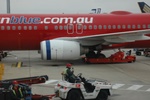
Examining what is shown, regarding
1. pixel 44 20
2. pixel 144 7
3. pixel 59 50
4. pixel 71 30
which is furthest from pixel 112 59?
pixel 144 7

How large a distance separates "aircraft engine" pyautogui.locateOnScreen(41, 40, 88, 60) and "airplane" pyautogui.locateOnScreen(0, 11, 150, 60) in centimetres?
7

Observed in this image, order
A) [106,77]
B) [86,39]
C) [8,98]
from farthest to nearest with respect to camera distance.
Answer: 1. [86,39]
2. [106,77]
3. [8,98]

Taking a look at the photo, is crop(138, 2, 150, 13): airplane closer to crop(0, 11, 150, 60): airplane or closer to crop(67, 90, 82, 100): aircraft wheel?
crop(0, 11, 150, 60): airplane

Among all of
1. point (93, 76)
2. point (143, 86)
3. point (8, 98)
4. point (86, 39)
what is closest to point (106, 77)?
point (93, 76)

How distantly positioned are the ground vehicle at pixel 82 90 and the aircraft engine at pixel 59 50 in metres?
10.8

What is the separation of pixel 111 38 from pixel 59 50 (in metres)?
4.18

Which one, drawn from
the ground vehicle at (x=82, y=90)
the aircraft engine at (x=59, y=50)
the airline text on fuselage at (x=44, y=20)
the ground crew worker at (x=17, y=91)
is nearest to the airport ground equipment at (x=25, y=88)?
the ground crew worker at (x=17, y=91)

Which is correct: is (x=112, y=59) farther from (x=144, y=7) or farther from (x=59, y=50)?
(x=144, y=7)

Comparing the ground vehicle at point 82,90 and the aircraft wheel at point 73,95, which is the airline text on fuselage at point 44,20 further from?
the aircraft wheel at point 73,95

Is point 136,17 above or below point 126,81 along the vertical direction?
above

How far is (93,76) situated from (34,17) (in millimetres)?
8754

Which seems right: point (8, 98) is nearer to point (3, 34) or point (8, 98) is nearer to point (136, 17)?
point (3, 34)

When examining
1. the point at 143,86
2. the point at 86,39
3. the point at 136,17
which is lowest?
the point at 143,86

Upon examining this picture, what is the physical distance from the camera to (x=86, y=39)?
24.7 meters
